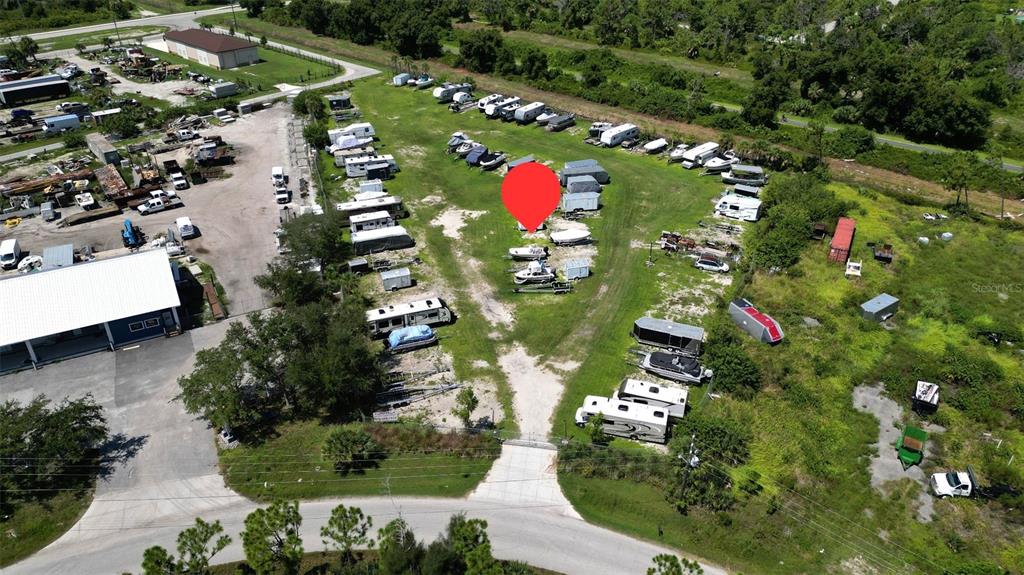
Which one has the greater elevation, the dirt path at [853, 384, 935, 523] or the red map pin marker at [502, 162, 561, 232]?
the red map pin marker at [502, 162, 561, 232]

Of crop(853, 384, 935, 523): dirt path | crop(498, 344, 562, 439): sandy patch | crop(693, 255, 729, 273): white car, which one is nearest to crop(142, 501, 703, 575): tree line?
crop(498, 344, 562, 439): sandy patch

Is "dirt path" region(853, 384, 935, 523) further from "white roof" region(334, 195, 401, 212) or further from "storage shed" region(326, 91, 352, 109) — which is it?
"storage shed" region(326, 91, 352, 109)

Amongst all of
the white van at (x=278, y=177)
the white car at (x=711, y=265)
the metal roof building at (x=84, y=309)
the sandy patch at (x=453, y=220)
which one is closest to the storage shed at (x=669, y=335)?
the white car at (x=711, y=265)

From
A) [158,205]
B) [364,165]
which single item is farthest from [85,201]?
[364,165]

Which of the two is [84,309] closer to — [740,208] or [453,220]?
[453,220]

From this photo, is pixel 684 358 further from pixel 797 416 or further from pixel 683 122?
pixel 683 122

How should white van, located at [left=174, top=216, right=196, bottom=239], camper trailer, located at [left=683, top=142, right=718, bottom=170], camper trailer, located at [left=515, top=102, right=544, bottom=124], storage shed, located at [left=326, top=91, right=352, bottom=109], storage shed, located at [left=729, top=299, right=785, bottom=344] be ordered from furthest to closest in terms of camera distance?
1. storage shed, located at [left=326, top=91, right=352, bottom=109]
2. camper trailer, located at [left=515, top=102, right=544, bottom=124]
3. camper trailer, located at [left=683, top=142, right=718, bottom=170]
4. white van, located at [left=174, top=216, right=196, bottom=239]
5. storage shed, located at [left=729, top=299, right=785, bottom=344]
